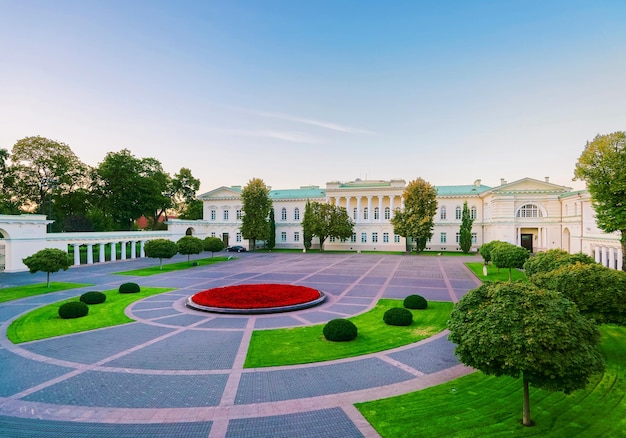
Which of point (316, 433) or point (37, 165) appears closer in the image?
point (316, 433)

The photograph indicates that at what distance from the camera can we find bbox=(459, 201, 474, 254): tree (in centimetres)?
6028

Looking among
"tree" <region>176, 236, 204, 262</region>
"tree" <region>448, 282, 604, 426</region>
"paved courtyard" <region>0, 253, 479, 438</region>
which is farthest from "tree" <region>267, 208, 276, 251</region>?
"tree" <region>448, 282, 604, 426</region>

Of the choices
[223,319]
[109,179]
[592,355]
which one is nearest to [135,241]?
[109,179]

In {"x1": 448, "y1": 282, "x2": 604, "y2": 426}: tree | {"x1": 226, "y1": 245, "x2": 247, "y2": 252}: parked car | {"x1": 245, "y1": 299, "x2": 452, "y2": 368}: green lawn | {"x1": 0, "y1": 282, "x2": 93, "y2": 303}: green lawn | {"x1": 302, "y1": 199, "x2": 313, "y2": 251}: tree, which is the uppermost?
{"x1": 302, "y1": 199, "x2": 313, "y2": 251}: tree

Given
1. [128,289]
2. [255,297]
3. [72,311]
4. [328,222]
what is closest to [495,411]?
[255,297]

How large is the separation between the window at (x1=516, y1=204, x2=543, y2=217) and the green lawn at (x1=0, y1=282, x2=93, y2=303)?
6044 centimetres

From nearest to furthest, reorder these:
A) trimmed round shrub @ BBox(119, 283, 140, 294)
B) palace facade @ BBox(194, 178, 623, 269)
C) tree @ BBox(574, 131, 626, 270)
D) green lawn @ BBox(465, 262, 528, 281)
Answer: tree @ BBox(574, 131, 626, 270) → trimmed round shrub @ BBox(119, 283, 140, 294) → green lawn @ BBox(465, 262, 528, 281) → palace facade @ BBox(194, 178, 623, 269)

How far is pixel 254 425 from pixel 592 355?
849 cm

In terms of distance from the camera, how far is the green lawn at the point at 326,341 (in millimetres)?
13531

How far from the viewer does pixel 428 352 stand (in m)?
14.1

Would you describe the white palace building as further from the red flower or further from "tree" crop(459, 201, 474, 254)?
the red flower

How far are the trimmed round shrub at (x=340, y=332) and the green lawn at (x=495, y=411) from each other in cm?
484

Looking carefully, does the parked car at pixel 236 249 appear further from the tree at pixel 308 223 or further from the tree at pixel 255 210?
the tree at pixel 308 223

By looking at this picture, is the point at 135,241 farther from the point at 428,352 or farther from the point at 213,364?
the point at 428,352
